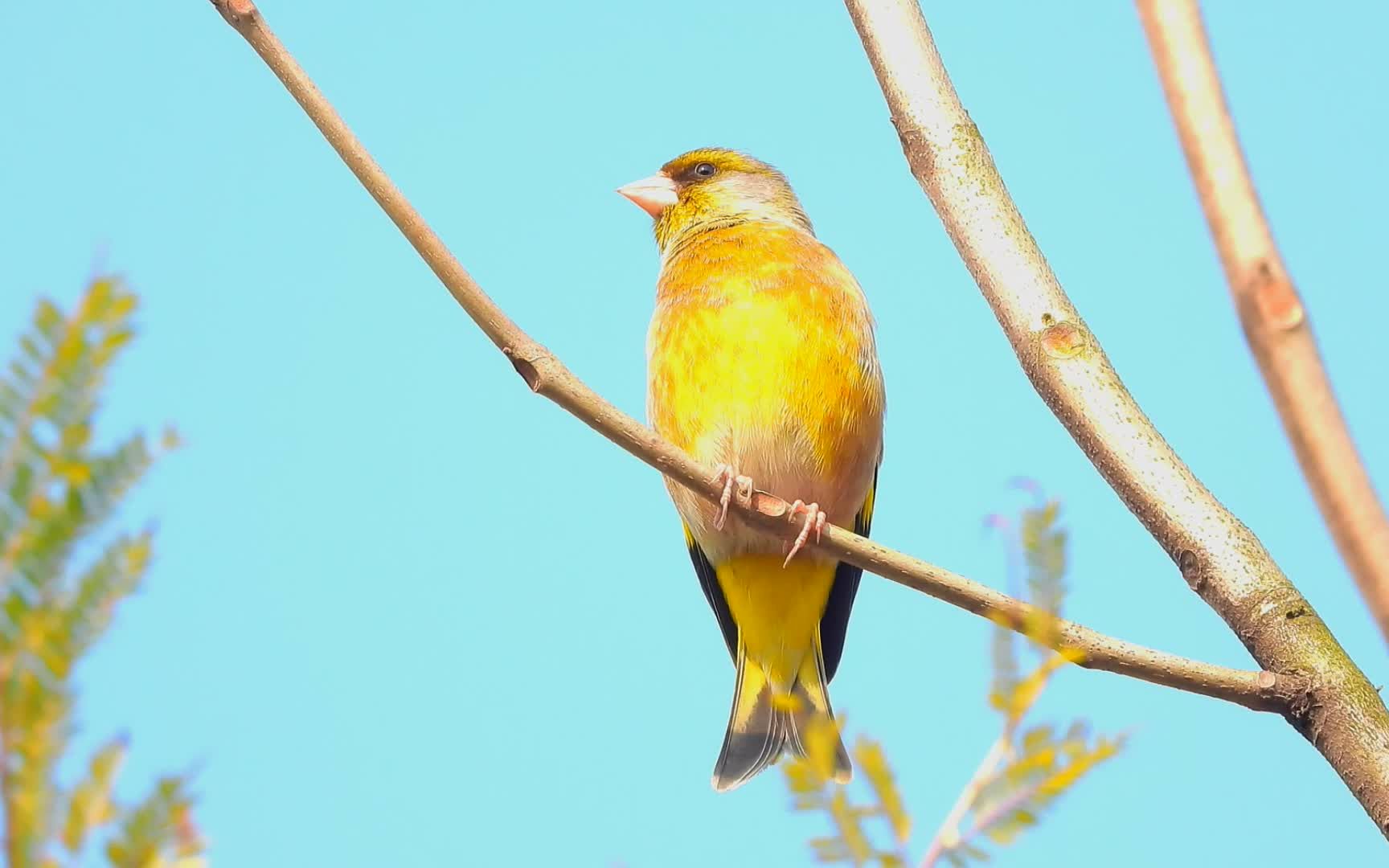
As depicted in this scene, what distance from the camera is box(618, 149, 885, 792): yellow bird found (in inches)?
190

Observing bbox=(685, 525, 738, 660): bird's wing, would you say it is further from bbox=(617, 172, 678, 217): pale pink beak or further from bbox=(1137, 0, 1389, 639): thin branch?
bbox=(1137, 0, 1389, 639): thin branch

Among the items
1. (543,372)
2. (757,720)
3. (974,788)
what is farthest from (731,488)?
(974,788)

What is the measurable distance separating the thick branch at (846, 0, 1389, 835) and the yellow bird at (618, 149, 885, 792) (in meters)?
1.50

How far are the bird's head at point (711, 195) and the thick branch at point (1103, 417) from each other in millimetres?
2340

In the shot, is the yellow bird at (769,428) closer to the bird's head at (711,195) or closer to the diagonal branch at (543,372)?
the bird's head at (711,195)

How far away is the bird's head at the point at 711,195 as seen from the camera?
19.5ft

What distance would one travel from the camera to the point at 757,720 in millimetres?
5078

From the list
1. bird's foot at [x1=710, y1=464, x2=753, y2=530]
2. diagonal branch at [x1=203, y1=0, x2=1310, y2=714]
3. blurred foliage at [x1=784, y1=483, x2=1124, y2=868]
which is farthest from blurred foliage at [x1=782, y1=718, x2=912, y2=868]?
bird's foot at [x1=710, y1=464, x2=753, y2=530]

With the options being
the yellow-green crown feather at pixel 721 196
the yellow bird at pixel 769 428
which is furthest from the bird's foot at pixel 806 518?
the yellow-green crown feather at pixel 721 196

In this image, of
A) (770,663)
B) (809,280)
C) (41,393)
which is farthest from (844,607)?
(41,393)

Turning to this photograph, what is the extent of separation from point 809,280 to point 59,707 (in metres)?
4.62

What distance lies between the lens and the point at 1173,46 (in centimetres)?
76

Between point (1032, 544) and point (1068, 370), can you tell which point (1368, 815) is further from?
point (1032, 544)

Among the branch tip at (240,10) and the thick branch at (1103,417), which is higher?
the branch tip at (240,10)
